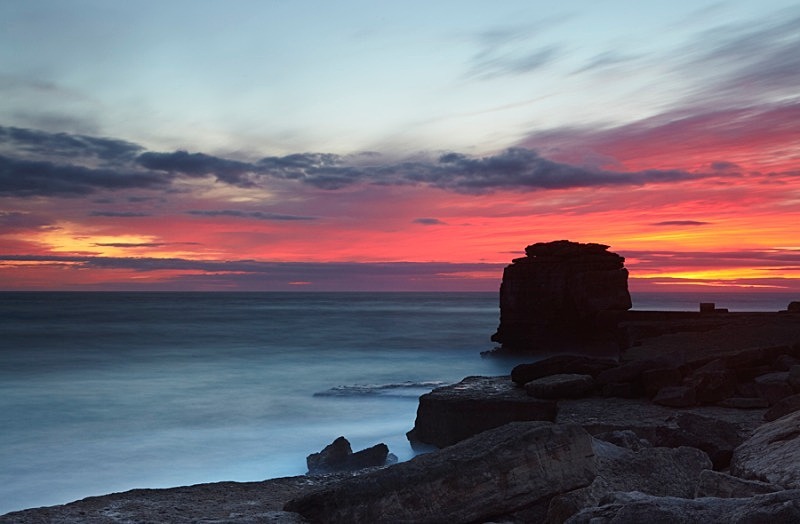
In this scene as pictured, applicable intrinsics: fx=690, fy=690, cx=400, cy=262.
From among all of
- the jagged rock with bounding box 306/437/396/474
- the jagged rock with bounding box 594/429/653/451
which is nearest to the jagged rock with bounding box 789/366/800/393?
the jagged rock with bounding box 594/429/653/451

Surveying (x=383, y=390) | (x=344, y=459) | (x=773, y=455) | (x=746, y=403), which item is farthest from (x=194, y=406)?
(x=773, y=455)

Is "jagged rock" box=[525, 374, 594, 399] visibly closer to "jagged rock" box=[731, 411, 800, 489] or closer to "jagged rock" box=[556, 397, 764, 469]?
"jagged rock" box=[556, 397, 764, 469]

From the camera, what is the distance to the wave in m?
21.4

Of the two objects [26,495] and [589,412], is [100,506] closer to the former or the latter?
[589,412]

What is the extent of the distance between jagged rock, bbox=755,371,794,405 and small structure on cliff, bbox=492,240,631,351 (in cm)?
2058

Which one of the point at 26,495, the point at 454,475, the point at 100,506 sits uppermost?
the point at 454,475

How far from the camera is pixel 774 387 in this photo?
348 inches

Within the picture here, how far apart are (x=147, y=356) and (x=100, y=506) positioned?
32451 mm

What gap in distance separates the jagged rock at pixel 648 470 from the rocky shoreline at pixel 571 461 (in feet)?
0.03

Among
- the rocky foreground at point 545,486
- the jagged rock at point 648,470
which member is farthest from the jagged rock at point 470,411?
the jagged rock at point 648,470

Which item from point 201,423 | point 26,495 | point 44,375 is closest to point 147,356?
point 44,375

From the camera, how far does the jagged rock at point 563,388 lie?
32.9ft

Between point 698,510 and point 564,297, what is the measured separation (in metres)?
27.9

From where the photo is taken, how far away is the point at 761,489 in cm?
415
